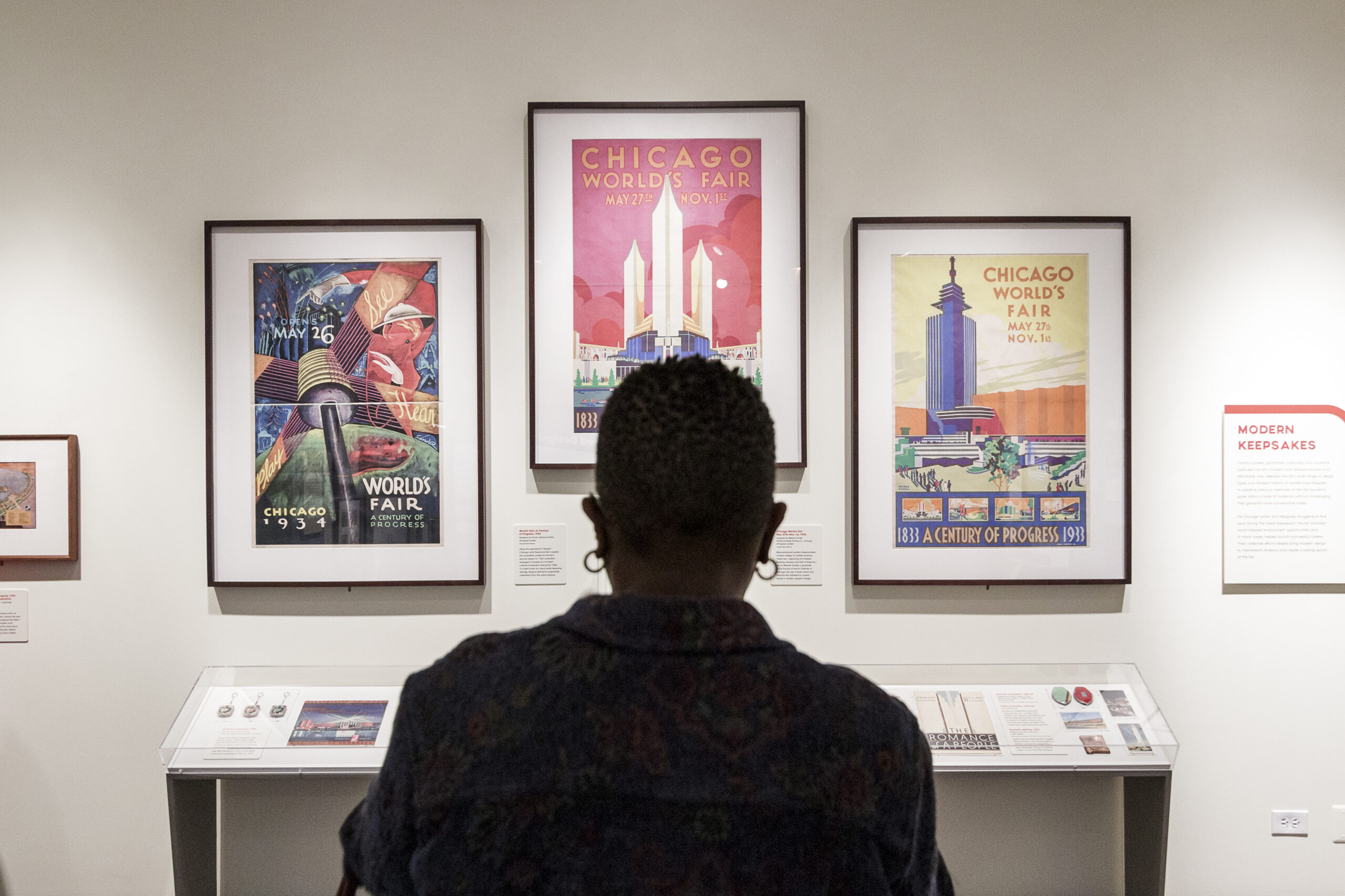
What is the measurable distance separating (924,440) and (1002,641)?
2.00ft

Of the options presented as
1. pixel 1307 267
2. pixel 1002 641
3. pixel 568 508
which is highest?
pixel 1307 267

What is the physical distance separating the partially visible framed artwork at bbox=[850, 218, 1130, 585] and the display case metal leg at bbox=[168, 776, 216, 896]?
186 cm

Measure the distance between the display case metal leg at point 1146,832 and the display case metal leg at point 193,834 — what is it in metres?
2.38

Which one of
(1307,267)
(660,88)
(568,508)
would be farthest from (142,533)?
(1307,267)

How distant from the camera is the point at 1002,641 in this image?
90.0 inches

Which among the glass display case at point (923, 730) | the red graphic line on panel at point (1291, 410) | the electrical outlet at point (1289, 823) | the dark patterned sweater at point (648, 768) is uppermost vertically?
the red graphic line on panel at point (1291, 410)

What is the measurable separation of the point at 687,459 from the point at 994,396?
1717 mm

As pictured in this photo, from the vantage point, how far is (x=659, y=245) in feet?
7.32

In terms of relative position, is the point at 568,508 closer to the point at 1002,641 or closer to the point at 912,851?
the point at 1002,641

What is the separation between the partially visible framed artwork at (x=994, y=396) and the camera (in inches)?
88.3

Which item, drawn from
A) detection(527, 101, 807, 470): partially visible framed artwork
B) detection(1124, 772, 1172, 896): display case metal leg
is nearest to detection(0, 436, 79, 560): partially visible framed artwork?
detection(527, 101, 807, 470): partially visible framed artwork

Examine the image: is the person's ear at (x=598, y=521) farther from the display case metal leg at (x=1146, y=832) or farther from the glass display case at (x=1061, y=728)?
the display case metal leg at (x=1146, y=832)

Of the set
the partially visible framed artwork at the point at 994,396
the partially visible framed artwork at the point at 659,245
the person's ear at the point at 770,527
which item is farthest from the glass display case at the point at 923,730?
the person's ear at the point at 770,527

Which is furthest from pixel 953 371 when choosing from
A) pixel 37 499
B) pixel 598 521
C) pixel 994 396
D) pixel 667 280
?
pixel 37 499
